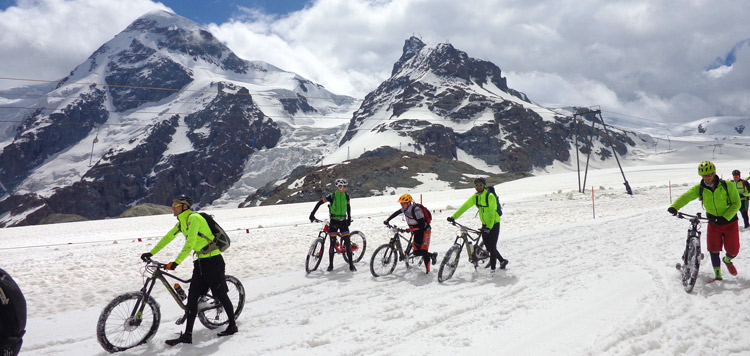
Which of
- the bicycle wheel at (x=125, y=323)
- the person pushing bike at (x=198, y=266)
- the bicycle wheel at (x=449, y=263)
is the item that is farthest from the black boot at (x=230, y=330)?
the bicycle wheel at (x=449, y=263)

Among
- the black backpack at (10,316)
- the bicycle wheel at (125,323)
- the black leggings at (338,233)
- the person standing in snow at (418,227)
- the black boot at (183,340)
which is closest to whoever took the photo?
the black backpack at (10,316)

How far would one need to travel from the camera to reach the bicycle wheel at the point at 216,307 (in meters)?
6.52

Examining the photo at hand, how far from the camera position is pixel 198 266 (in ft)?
20.3

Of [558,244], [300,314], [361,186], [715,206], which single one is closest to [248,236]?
[300,314]

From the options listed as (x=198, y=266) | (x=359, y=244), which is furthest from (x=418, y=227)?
(x=198, y=266)

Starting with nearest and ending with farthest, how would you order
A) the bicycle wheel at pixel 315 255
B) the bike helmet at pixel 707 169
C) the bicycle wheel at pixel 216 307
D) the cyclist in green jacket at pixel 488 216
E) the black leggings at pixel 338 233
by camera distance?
the bicycle wheel at pixel 216 307
the bike helmet at pixel 707 169
the cyclist in green jacket at pixel 488 216
the black leggings at pixel 338 233
the bicycle wheel at pixel 315 255

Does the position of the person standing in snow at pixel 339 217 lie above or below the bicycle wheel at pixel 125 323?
above

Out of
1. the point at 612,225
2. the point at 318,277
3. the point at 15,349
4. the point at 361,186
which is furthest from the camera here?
the point at 361,186

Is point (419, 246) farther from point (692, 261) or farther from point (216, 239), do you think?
point (692, 261)

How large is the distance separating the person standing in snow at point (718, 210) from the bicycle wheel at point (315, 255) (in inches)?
307

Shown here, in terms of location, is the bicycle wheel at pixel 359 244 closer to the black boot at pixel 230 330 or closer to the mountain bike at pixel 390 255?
the mountain bike at pixel 390 255

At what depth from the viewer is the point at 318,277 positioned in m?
10.1

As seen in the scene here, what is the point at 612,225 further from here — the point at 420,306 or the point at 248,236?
the point at 248,236

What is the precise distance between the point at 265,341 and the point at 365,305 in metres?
2.11
